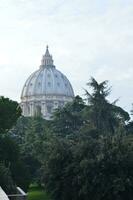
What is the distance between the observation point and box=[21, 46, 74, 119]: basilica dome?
7175 inches

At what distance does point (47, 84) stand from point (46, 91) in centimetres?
373

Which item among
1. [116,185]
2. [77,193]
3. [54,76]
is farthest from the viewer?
[54,76]

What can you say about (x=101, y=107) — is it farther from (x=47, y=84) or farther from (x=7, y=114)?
(x=47, y=84)

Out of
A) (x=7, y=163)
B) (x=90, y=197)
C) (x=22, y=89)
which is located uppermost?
(x=22, y=89)

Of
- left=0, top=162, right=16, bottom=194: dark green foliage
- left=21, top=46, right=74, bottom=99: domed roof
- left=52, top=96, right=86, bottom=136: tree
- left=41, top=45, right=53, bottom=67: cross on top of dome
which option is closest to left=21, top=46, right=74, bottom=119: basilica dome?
left=21, top=46, right=74, bottom=99: domed roof

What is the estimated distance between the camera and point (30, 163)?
53.8 meters

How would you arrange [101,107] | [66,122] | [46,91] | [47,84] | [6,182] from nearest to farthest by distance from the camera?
[6,182], [101,107], [66,122], [46,91], [47,84]

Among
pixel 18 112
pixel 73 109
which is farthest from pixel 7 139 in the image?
pixel 73 109

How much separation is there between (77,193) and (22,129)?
71.4m

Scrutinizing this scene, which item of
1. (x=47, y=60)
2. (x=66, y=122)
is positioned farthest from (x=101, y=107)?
(x=47, y=60)

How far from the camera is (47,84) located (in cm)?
18912

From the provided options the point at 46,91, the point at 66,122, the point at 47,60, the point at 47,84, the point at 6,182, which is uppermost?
the point at 47,60

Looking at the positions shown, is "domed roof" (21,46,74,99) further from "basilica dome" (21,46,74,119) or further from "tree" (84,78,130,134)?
"tree" (84,78,130,134)

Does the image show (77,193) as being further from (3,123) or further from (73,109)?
(73,109)
